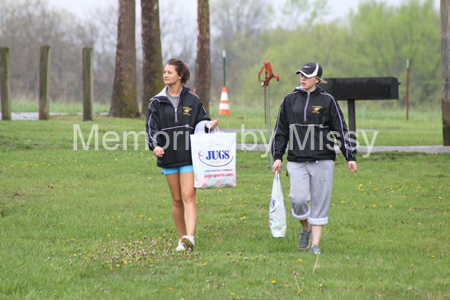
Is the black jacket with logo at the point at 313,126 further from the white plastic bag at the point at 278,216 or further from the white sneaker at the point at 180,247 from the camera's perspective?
the white sneaker at the point at 180,247

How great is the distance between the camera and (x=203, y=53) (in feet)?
72.4

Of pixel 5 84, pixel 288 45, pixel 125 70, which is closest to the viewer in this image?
pixel 5 84

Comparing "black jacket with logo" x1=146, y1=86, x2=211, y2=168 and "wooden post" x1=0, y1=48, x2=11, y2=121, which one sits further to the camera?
"wooden post" x1=0, y1=48, x2=11, y2=121

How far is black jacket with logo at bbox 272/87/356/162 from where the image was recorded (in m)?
5.01

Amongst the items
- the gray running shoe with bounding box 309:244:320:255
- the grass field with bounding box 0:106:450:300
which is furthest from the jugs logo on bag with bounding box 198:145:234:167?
the gray running shoe with bounding box 309:244:320:255

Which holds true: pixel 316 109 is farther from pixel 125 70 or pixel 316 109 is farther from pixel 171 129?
pixel 125 70

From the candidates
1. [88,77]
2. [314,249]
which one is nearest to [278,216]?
[314,249]

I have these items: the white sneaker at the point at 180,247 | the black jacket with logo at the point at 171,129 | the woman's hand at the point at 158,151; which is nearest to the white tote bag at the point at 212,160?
the black jacket with logo at the point at 171,129

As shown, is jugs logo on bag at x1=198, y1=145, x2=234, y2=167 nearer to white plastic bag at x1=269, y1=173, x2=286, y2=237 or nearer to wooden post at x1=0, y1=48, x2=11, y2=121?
white plastic bag at x1=269, y1=173, x2=286, y2=237

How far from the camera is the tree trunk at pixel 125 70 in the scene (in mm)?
18719

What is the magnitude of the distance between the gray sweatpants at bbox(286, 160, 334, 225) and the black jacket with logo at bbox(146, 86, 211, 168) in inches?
40.9

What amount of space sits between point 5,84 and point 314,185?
1357cm

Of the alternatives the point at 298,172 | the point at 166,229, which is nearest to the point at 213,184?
the point at 298,172

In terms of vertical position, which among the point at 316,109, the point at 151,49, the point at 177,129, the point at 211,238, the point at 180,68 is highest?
the point at 151,49
